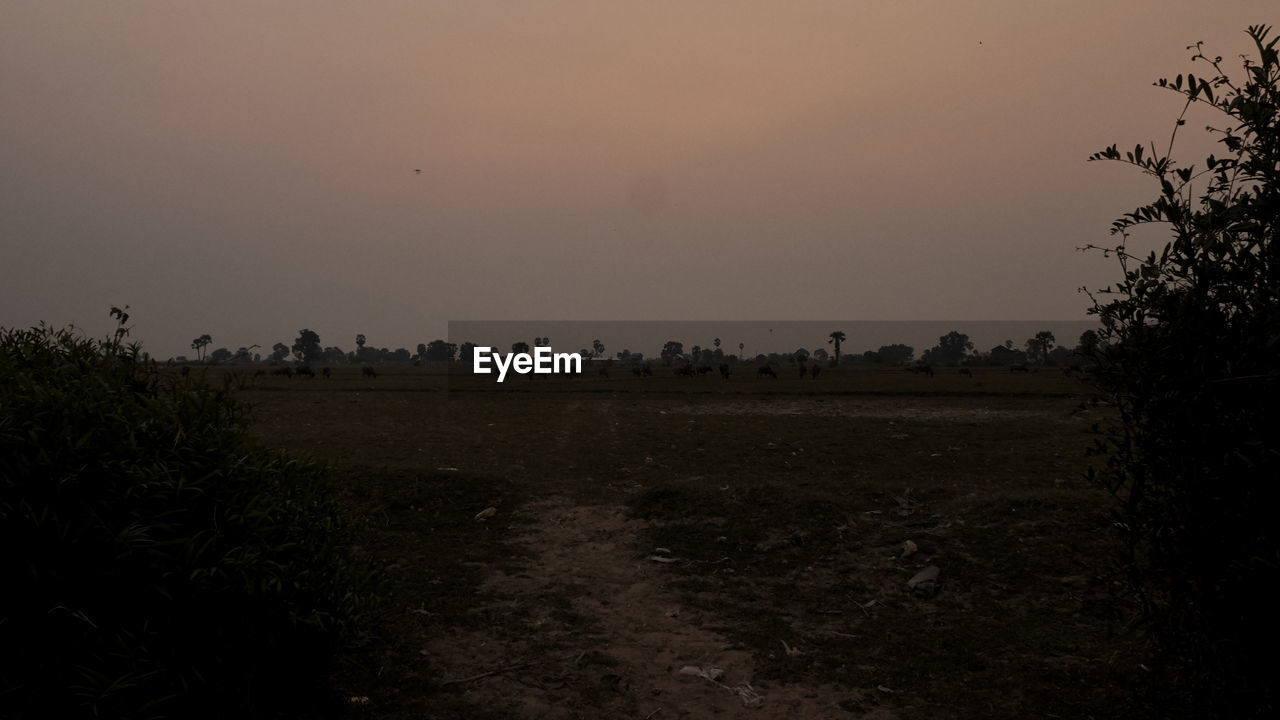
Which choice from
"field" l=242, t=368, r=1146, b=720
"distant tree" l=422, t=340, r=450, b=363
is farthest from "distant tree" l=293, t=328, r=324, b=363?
"field" l=242, t=368, r=1146, b=720

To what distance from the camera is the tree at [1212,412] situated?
13.0 ft

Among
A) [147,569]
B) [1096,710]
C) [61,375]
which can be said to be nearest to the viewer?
[147,569]

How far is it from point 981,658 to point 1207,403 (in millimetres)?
3489

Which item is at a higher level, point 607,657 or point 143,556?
point 143,556

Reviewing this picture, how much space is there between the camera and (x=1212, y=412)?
4184 mm

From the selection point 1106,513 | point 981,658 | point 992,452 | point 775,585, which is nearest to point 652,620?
point 775,585

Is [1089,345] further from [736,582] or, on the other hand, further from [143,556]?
[143,556]

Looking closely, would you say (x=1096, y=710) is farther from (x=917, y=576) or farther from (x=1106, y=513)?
(x=1106, y=513)

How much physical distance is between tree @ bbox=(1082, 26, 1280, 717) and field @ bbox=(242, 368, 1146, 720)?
409 mm

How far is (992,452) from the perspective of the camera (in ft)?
51.4

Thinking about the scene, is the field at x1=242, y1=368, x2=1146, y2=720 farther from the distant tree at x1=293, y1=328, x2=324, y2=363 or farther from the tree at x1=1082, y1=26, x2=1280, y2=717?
the distant tree at x1=293, y1=328, x2=324, y2=363

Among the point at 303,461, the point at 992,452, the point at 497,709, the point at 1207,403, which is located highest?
the point at 1207,403

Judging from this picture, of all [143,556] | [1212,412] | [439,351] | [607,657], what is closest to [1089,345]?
[1212,412]

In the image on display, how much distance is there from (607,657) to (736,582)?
8.08ft
